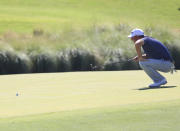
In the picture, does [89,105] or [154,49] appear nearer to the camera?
[89,105]

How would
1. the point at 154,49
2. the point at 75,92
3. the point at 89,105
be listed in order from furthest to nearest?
the point at 154,49 → the point at 75,92 → the point at 89,105

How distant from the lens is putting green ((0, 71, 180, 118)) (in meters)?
10.9

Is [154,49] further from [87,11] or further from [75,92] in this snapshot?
[87,11]

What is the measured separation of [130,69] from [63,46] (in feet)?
8.27

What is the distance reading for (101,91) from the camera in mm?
13516

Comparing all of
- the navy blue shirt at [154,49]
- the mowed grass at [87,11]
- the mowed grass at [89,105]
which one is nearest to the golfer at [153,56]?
the navy blue shirt at [154,49]

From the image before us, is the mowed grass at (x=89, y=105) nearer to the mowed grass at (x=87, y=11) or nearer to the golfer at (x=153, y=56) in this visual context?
the golfer at (x=153, y=56)

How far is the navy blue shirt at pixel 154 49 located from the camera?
1341 cm

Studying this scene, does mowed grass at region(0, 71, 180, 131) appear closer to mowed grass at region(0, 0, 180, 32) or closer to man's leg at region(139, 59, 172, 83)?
man's leg at region(139, 59, 172, 83)

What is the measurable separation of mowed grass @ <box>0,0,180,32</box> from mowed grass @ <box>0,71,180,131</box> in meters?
18.6

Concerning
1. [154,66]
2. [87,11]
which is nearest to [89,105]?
[154,66]

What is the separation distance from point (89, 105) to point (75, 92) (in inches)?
95.0

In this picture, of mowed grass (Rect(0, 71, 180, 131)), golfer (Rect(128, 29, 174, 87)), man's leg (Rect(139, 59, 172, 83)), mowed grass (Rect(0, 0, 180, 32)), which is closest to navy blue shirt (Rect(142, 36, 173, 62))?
golfer (Rect(128, 29, 174, 87))

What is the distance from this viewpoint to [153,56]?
13562 millimetres
